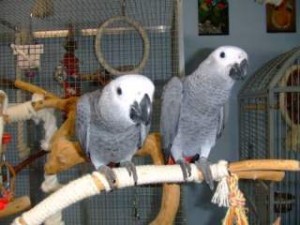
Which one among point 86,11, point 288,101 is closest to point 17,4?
point 86,11

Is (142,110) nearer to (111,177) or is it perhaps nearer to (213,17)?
(111,177)

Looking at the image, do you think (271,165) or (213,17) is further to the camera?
(213,17)

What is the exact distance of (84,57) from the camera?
2.03 metres

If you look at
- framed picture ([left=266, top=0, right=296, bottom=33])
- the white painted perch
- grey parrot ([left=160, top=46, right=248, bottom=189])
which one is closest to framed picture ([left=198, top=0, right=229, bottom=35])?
framed picture ([left=266, top=0, right=296, bottom=33])

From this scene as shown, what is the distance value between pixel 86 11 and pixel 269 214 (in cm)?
133

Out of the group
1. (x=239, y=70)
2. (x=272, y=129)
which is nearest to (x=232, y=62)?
(x=239, y=70)

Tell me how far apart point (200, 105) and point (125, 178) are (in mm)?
308

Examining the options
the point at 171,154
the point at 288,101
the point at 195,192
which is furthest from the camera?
the point at 195,192

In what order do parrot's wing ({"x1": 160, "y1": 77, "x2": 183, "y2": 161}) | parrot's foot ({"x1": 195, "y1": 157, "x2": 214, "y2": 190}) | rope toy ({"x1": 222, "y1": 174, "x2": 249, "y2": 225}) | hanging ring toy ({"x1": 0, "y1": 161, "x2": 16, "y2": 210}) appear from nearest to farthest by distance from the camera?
rope toy ({"x1": 222, "y1": 174, "x2": 249, "y2": 225}), parrot's foot ({"x1": 195, "y1": 157, "x2": 214, "y2": 190}), parrot's wing ({"x1": 160, "y1": 77, "x2": 183, "y2": 161}), hanging ring toy ({"x1": 0, "y1": 161, "x2": 16, "y2": 210})

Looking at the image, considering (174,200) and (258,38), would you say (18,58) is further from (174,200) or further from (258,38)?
(258,38)

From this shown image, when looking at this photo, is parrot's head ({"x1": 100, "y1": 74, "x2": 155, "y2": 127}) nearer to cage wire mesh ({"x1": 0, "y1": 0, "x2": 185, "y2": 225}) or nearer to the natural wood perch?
the natural wood perch

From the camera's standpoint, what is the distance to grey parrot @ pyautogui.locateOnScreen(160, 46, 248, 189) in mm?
957

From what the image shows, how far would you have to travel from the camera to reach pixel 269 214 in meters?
1.43

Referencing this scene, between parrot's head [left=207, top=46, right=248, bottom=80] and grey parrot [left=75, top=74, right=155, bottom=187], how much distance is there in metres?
0.25
